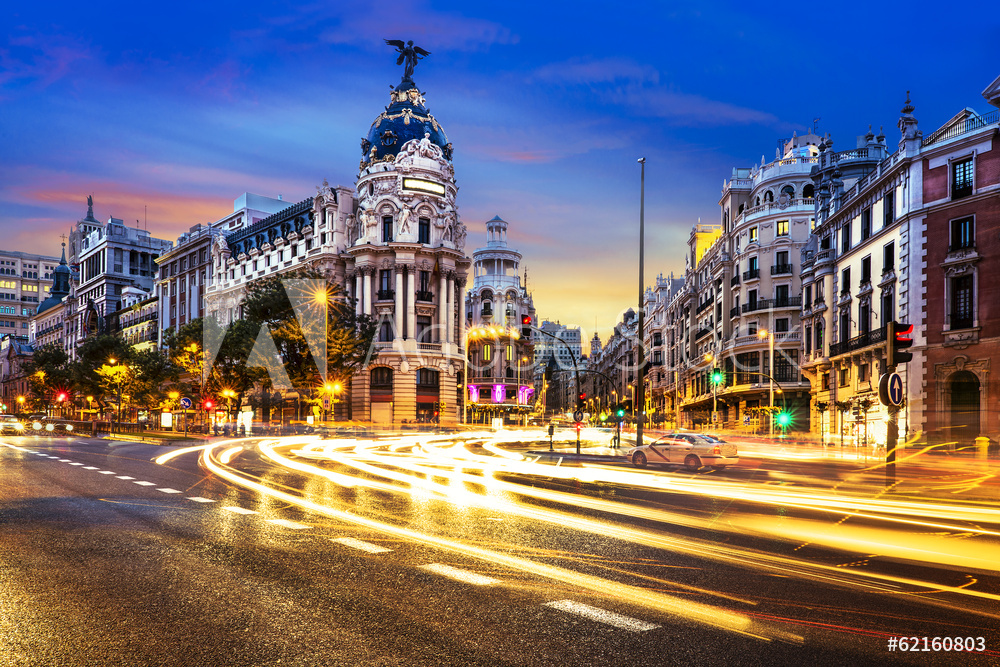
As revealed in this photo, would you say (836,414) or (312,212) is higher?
(312,212)

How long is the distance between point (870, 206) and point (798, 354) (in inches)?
766

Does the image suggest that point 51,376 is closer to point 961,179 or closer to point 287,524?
point 287,524

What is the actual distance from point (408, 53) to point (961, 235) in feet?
190

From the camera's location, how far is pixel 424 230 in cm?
7106

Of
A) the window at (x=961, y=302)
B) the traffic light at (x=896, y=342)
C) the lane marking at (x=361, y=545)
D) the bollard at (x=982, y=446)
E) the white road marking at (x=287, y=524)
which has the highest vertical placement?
the window at (x=961, y=302)

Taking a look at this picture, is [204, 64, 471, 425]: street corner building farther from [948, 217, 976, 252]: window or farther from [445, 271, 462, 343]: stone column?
[948, 217, 976, 252]: window

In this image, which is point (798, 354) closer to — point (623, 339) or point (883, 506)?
point (883, 506)

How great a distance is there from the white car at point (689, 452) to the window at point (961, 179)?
21.0 m

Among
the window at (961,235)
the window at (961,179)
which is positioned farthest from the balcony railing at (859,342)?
the window at (961,179)

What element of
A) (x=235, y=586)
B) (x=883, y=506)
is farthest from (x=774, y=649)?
(x=883, y=506)

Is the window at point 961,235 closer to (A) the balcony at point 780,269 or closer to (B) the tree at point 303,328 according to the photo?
(A) the balcony at point 780,269

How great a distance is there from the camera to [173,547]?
31.2 feet

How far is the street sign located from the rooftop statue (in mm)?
70644

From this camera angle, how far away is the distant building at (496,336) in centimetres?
10181
